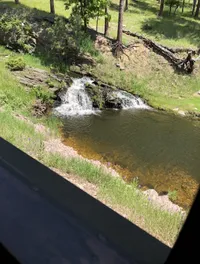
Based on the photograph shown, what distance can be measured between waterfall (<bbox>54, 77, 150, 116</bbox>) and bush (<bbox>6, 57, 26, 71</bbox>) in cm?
315

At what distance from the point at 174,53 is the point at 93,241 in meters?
27.7

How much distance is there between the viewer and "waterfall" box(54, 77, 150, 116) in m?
19.2

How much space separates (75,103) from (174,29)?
19258 millimetres

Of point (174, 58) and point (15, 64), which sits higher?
point (15, 64)

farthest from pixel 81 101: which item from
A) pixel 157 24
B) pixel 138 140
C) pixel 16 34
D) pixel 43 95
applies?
pixel 157 24

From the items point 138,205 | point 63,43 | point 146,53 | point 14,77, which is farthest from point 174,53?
point 138,205

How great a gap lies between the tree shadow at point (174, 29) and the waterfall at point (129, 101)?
12.1 metres

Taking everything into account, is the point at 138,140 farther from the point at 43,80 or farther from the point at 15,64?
the point at 15,64

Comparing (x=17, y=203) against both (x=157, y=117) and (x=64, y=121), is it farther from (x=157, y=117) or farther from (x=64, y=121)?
(x=157, y=117)

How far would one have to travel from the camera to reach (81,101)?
20.1m

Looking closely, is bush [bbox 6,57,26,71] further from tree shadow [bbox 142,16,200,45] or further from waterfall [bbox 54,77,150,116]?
tree shadow [bbox 142,16,200,45]

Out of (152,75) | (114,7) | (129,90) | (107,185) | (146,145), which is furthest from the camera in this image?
(114,7)

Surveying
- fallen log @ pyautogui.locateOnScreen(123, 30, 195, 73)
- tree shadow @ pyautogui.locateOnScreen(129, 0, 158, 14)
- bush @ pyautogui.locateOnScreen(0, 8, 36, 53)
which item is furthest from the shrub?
tree shadow @ pyautogui.locateOnScreen(129, 0, 158, 14)

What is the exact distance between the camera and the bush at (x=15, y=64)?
20.0 m
